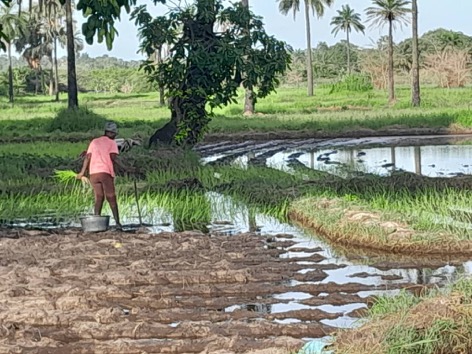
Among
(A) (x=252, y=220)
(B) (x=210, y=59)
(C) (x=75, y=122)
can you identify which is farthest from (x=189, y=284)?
(C) (x=75, y=122)

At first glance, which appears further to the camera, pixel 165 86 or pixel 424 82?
pixel 424 82

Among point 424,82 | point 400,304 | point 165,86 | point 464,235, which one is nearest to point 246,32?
point 165,86

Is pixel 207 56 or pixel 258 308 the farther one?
pixel 207 56

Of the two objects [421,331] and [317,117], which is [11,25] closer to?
[317,117]

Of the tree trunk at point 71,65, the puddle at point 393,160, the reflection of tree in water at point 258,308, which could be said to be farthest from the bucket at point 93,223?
the tree trunk at point 71,65

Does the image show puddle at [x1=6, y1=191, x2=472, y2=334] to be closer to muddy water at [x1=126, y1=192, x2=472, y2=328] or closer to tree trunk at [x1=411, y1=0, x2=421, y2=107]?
muddy water at [x1=126, y1=192, x2=472, y2=328]

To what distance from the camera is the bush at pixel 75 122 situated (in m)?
25.4

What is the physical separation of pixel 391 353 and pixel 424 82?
163 ft

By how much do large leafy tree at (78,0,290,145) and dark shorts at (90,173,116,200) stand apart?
7298 mm

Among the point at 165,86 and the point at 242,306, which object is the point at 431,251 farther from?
the point at 165,86

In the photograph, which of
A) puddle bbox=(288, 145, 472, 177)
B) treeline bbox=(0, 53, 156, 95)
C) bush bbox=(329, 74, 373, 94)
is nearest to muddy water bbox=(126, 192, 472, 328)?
puddle bbox=(288, 145, 472, 177)

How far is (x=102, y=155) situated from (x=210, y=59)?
758 centimetres

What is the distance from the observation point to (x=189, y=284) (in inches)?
270

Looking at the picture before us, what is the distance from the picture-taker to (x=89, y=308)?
6.11 metres
